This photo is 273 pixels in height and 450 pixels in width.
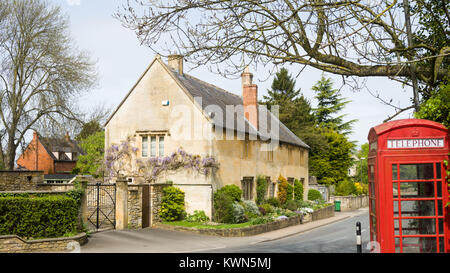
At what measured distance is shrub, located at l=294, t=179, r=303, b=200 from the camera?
1569 inches

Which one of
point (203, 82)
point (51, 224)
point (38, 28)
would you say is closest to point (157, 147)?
point (203, 82)

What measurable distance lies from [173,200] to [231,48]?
702 inches

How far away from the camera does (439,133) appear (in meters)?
9.34

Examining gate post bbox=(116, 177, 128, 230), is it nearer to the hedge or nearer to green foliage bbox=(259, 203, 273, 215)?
the hedge

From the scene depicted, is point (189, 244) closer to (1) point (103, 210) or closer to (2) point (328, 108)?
(1) point (103, 210)

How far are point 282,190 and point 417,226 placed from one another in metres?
26.8

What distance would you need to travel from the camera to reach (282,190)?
36469mm

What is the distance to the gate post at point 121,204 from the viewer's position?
22375mm

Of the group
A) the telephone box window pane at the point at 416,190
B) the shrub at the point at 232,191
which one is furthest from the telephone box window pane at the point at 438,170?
the shrub at the point at 232,191

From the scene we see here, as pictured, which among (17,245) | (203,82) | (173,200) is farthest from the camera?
(203,82)

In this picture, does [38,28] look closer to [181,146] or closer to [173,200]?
[181,146]

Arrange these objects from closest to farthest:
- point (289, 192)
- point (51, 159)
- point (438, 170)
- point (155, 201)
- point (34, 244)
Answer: point (438, 170)
point (34, 244)
point (155, 201)
point (289, 192)
point (51, 159)

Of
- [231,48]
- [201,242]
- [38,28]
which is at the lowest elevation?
[201,242]

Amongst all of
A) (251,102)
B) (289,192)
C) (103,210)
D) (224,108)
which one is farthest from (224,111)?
(103,210)
